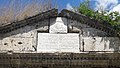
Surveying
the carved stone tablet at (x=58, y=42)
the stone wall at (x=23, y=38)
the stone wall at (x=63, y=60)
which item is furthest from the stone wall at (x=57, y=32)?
the stone wall at (x=63, y=60)

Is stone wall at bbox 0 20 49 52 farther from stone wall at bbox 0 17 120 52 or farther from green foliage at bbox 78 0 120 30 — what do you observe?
green foliage at bbox 78 0 120 30

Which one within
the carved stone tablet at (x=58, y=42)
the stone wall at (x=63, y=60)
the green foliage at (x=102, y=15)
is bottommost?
the stone wall at (x=63, y=60)

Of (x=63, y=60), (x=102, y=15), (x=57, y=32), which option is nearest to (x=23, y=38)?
(x=57, y=32)

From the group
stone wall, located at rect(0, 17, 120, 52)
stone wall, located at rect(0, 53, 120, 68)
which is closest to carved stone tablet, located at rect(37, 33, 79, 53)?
stone wall, located at rect(0, 17, 120, 52)

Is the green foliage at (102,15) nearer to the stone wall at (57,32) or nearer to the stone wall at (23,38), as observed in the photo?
the stone wall at (57,32)

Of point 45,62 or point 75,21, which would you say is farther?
point 75,21

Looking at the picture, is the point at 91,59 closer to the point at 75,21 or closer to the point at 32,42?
the point at 75,21

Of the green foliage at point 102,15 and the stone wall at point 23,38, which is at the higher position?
the green foliage at point 102,15

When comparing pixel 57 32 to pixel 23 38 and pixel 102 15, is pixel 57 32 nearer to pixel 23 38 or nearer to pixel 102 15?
pixel 23 38

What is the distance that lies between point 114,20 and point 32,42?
367cm

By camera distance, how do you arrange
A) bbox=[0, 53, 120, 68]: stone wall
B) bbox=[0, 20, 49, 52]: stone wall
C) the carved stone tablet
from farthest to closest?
bbox=[0, 20, 49, 52]: stone wall → the carved stone tablet → bbox=[0, 53, 120, 68]: stone wall

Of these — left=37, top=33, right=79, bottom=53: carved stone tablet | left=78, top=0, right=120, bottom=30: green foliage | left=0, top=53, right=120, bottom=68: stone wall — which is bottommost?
left=0, top=53, right=120, bottom=68: stone wall

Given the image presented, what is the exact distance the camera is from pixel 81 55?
8.64 m

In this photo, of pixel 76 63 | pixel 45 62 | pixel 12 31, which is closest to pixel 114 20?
pixel 76 63
